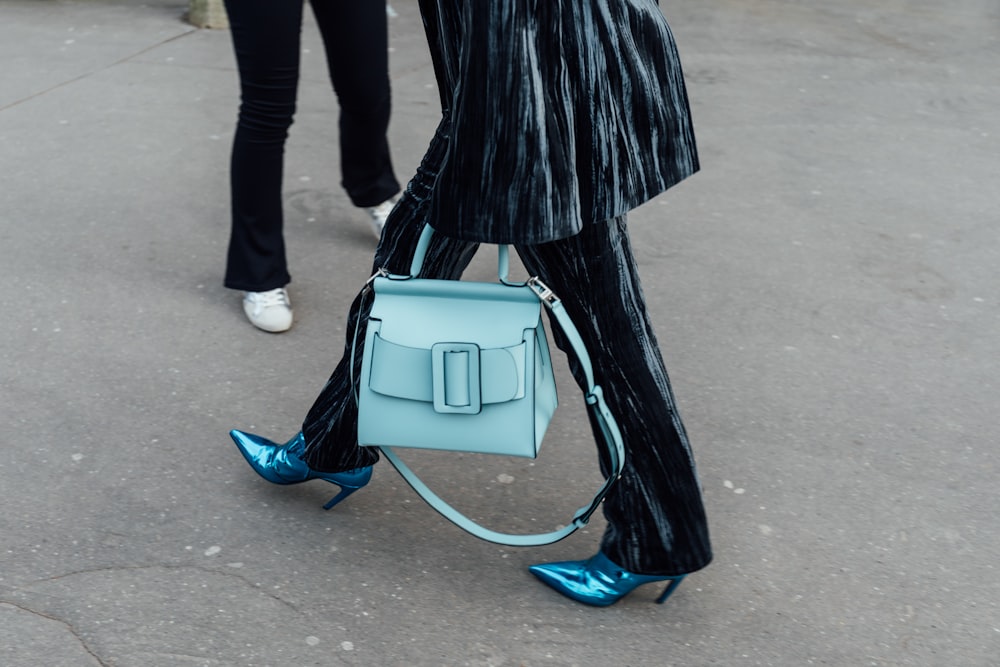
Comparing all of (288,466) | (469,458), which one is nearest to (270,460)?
(288,466)

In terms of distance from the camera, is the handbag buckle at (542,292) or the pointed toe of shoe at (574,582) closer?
the handbag buckle at (542,292)

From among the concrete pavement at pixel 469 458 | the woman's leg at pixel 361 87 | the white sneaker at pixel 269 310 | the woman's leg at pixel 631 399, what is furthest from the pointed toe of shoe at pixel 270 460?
the woman's leg at pixel 361 87

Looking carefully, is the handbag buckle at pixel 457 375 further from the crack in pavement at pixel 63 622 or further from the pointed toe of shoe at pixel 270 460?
the crack in pavement at pixel 63 622

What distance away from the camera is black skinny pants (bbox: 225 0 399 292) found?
10.5ft

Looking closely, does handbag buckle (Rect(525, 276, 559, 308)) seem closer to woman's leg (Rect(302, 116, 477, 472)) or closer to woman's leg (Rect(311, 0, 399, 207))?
woman's leg (Rect(302, 116, 477, 472))

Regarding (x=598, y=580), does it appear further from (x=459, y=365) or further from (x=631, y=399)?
(x=459, y=365)

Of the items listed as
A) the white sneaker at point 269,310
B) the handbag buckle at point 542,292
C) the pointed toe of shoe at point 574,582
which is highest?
the handbag buckle at point 542,292

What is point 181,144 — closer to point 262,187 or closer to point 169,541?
point 262,187

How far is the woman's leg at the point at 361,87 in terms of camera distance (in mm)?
3562

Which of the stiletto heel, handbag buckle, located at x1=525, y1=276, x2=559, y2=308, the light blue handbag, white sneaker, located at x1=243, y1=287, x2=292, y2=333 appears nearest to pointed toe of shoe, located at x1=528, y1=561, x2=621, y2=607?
the stiletto heel

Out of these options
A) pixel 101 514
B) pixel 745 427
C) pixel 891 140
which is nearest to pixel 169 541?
pixel 101 514

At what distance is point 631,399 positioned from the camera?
2186mm

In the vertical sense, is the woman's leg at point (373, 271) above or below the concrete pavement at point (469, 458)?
above

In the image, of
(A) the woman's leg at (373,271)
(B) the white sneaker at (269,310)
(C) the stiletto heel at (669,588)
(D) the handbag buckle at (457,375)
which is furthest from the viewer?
(B) the white sneaker at (269,310)
